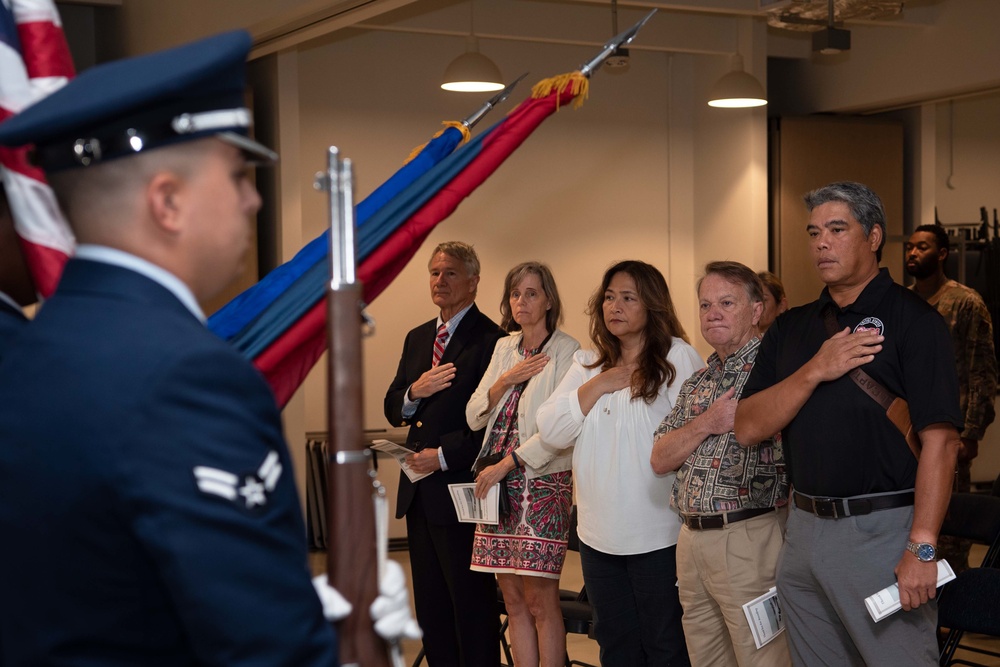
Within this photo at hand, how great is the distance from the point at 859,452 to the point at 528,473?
1.42 m

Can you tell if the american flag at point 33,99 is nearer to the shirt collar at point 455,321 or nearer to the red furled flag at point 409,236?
the red furled flag at point 409,236

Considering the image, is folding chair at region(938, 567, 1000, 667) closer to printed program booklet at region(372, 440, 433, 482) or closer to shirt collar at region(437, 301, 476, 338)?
printed program booklet at region(372, 440, 433, 482)

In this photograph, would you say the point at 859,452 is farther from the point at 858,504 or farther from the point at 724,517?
the point at 724,517

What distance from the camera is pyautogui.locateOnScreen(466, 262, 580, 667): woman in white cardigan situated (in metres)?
4.02

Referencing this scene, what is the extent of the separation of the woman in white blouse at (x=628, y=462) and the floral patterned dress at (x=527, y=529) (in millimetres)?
257

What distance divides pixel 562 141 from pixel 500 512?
4.72m

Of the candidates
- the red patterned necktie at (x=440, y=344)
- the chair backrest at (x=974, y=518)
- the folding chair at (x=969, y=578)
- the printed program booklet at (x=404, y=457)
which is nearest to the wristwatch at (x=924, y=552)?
the folding chair at (x=969, y=578)

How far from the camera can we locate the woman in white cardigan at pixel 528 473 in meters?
4.02

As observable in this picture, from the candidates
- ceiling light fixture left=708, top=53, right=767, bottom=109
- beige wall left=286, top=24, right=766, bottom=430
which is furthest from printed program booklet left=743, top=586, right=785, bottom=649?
beige wall left=286, top=24, right=766, bottom=430

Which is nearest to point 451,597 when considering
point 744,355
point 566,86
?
point 744,355

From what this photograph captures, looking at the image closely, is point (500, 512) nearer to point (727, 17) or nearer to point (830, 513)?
point (830, 513)

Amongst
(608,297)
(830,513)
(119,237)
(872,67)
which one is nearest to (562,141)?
(872,67)

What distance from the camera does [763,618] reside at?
3.25 m

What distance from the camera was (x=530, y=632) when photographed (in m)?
4.14
